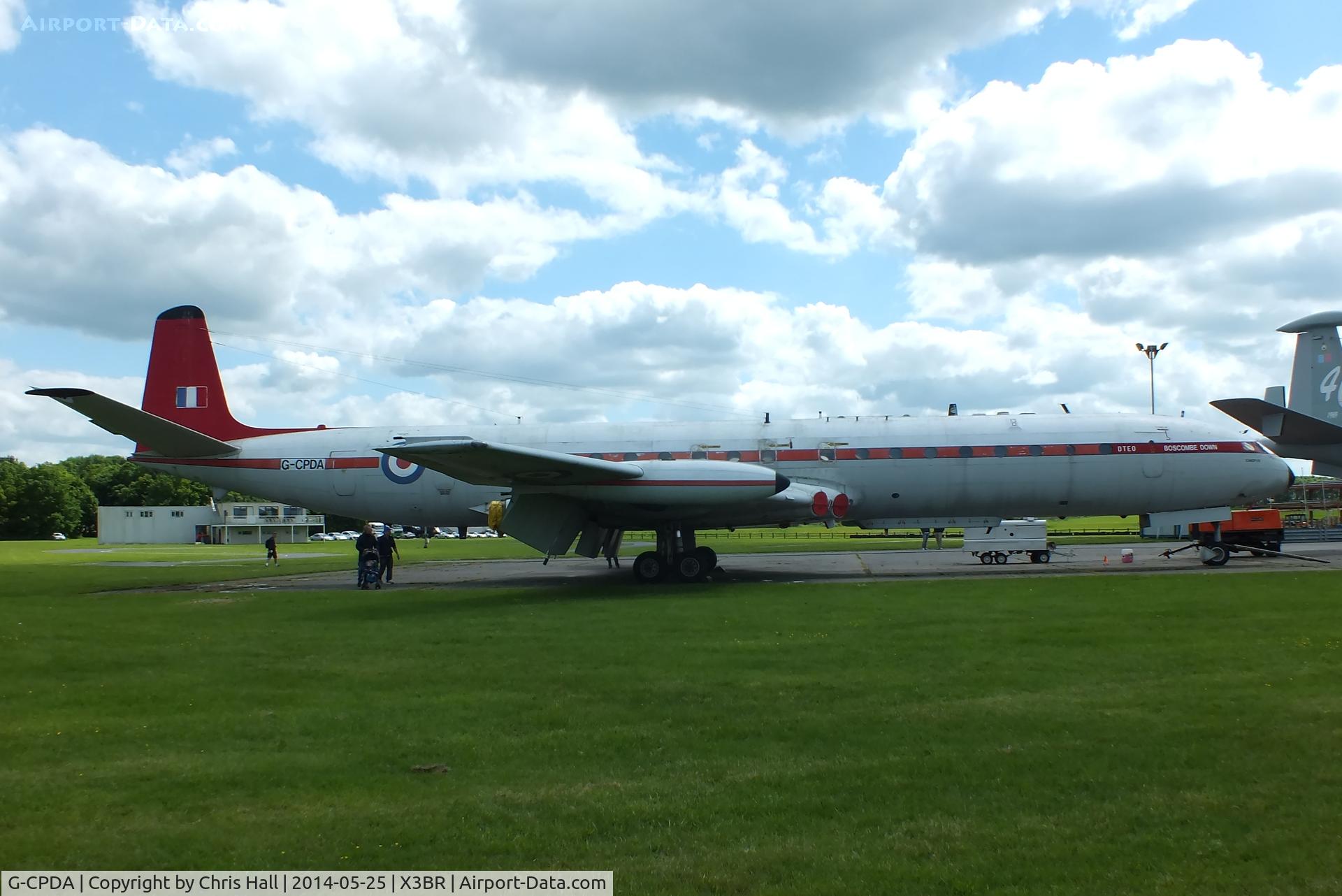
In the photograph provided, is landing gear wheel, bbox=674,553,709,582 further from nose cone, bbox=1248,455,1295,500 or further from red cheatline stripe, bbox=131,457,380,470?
nose cone, bbox=1248,455,1295,500

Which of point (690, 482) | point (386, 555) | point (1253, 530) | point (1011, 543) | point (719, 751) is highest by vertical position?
point (690, 482)

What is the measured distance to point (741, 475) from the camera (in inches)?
709

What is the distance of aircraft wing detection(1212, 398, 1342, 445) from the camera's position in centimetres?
2433

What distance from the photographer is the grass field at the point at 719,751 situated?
4.52 m

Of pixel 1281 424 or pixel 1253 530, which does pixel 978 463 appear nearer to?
pixel 1253 530

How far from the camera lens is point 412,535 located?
84.4 meters

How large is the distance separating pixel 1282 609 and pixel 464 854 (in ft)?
39.0

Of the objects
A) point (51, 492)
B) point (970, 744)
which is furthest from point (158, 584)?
point (51, 492)

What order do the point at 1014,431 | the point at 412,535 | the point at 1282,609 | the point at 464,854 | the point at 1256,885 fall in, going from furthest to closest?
the point at 412,535 < the point at 1014,431 < the point at 1282,609 < the point at 464,854 < the point at 1256,885

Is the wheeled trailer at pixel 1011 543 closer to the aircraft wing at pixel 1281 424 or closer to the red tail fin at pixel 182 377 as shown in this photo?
the aircraft wing at pixel 1281 424

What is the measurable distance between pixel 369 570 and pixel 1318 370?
30354 millimetres

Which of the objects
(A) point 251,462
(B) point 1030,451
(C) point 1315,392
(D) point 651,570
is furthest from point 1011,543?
(A) point 251,462

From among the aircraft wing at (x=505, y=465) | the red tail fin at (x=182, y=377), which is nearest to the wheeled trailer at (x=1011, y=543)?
the aircraft wing at (x=505, y=465)

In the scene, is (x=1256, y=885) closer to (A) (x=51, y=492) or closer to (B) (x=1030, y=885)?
(B) (x=1030, y=885)
